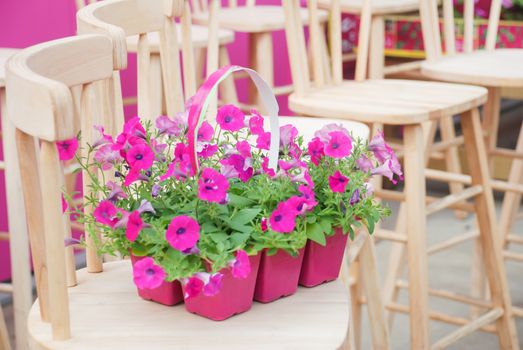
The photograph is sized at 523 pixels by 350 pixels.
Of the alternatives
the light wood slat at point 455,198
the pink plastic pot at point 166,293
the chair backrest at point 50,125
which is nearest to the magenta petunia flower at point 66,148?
the chair backrest at point 50,125

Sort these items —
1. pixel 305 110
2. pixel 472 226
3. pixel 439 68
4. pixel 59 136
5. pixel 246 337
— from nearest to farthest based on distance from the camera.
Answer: pixel 59 136, pixel 246 337, pixel 305 110, pixel 439 68, pixel 472 226

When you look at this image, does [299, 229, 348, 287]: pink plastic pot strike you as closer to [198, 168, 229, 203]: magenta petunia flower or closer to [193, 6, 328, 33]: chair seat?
[198, 168, 229, 203]: magenta petunia flower

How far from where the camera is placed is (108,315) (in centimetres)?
108

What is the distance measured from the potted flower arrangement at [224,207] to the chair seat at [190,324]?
2 cm

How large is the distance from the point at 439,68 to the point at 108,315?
1.27m

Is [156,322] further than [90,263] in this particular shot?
No

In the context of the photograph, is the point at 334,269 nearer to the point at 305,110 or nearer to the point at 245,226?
the point at 245,226

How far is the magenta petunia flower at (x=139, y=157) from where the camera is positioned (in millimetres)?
1035

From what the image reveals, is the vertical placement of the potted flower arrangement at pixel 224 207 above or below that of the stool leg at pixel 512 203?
above

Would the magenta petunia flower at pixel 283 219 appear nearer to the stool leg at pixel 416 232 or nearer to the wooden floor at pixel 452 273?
the stool leg at pixel 416 232

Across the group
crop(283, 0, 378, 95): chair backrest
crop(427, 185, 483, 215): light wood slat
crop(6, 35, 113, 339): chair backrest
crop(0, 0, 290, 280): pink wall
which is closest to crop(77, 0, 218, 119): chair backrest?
crop(6, 35, 113, 339): chair backrest

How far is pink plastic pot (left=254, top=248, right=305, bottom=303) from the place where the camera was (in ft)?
3.53

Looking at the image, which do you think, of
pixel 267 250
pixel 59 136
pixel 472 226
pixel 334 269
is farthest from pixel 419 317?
pixel 472 226

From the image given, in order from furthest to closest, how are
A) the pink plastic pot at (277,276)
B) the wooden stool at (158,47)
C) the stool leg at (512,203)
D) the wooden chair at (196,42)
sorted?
the stool leg at (512,203) < the wooden chair at (196,42) < the wooden stool at (158,47) < the pink plastic pot at (277,276)
